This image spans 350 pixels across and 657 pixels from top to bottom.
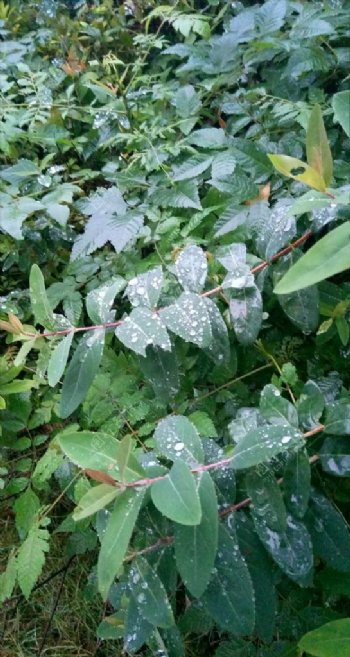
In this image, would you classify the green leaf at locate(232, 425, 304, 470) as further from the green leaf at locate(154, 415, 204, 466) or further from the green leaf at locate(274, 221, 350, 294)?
the green leaf at locate(274, 221, 350, 294)

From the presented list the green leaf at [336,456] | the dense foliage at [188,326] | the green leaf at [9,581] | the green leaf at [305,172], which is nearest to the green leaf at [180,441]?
the dense foliage at [188,326]

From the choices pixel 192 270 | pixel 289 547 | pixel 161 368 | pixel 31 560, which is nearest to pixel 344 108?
pixel 192 270

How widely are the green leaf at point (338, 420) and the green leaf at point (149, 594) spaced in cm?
31

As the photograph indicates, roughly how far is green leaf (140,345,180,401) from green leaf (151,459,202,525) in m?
0.22

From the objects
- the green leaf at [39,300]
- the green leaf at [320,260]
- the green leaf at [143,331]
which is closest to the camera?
the green leaf at [320,260]

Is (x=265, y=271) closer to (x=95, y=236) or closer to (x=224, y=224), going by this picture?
(x=224, y=224)

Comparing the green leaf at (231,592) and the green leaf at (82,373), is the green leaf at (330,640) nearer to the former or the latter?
the green leaf at (231,592)

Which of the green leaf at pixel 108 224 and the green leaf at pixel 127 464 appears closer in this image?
the green leaf at pixel 127 464

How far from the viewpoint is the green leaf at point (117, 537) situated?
0.66 meters

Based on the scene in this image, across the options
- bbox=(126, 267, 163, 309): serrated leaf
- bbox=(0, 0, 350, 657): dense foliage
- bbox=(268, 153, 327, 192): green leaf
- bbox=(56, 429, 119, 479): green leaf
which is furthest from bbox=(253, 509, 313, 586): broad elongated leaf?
bbox=(268, 153, 327, 192): green leaf

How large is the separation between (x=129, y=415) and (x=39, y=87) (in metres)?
0.99

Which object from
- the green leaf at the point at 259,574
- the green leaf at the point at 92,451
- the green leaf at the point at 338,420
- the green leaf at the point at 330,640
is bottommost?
the green leaf at the point at 330,640

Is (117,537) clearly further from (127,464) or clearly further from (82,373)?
(82,373)

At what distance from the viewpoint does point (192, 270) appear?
2.98 ft
